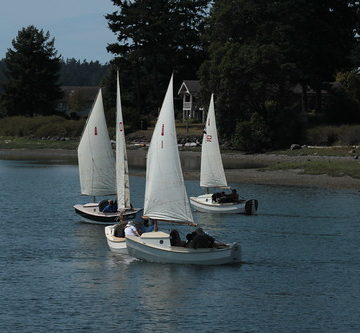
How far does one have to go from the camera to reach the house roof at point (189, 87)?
151125mm

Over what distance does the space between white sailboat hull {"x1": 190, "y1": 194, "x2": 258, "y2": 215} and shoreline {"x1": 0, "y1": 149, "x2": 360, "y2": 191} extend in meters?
18.1

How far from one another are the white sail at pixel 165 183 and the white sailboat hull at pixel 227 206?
1824 cm

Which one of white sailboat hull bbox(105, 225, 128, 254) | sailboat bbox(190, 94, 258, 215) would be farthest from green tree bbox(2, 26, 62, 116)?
white sailboat hull bbox(105, 225, 128, 254)

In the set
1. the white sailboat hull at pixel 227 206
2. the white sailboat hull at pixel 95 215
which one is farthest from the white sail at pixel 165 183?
the white sailboat hull at pixel 227 206

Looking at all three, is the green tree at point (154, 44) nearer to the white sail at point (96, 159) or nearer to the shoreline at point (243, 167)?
the shoreline at point (243, 167)

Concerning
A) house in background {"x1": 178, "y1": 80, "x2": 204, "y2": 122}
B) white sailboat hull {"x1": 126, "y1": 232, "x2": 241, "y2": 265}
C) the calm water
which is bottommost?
the calm water

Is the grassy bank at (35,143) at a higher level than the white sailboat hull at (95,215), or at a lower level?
higher

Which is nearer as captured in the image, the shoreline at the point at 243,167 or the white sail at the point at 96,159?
the white sail at the point at 96,159

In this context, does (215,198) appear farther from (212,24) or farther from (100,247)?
(212,24)

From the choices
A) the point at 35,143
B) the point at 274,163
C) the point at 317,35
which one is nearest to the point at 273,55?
the point at 317,35

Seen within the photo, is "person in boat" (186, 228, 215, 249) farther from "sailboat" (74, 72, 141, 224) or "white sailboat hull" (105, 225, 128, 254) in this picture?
"sailboat" (74, 72, 141, 224)

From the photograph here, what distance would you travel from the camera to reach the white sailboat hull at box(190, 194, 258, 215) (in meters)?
65.1

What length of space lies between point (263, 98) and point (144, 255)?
75.2 metres

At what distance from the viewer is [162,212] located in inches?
1863
